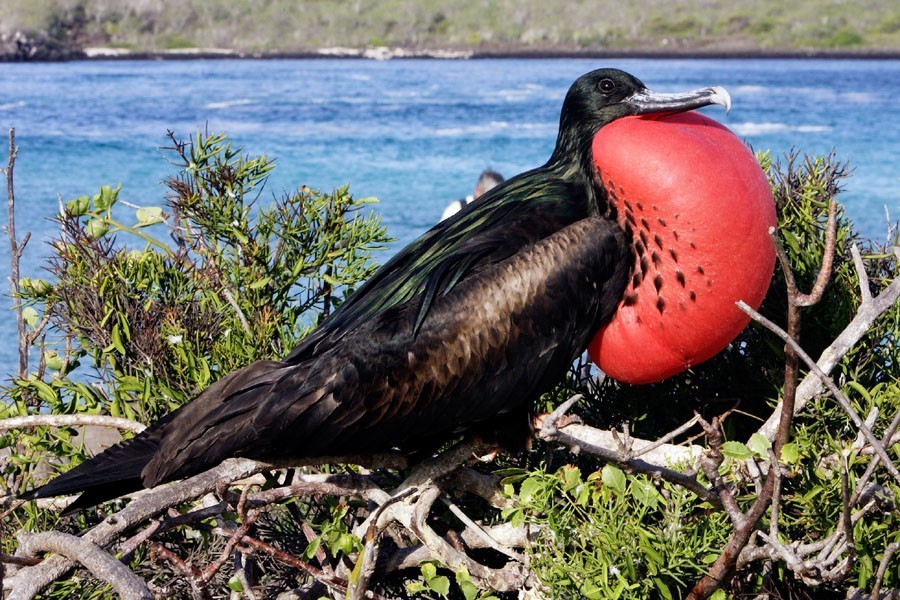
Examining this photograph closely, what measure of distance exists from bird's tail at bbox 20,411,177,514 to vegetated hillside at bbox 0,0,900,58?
30.2 meters

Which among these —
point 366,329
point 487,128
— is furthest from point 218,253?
point 487,128

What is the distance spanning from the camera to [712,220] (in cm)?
227

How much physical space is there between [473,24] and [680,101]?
1361 inches

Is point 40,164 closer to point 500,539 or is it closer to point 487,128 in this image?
point 487,128

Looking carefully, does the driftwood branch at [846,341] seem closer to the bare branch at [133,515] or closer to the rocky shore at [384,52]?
the bare branch at [133,515]

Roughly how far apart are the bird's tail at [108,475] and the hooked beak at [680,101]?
124 cm

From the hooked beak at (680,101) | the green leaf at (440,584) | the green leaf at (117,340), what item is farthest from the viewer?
the green leaf at (117,340)

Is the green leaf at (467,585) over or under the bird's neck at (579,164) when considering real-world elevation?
under

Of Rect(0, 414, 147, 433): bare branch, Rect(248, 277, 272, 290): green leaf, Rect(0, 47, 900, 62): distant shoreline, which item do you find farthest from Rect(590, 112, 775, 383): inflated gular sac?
Rect(0, 47, 900, 62): distant shoreline

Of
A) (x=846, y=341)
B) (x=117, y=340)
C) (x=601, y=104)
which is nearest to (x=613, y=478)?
(x=846, y=341)

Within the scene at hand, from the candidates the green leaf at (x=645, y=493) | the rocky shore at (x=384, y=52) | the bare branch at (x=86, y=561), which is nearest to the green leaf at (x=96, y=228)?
the bare branch at (x=86, y=561)

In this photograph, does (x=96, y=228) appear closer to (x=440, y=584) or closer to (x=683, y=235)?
(x=440, y=584)

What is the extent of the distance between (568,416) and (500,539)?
Answer: 0.31 m

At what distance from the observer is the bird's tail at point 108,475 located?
7.40ft
